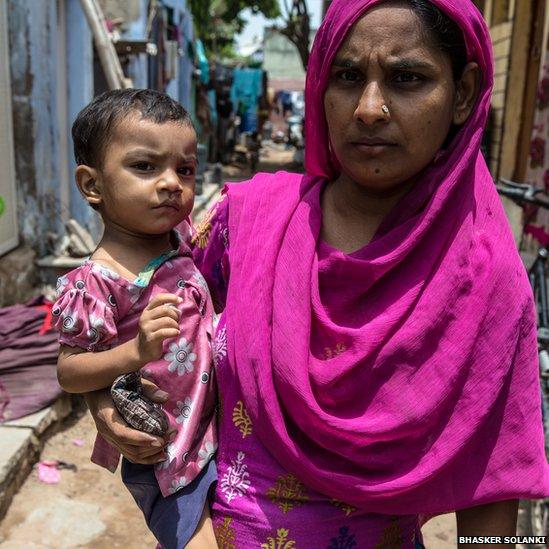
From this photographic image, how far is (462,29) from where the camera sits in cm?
133

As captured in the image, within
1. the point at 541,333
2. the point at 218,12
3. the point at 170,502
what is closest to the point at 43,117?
the point at 541,333

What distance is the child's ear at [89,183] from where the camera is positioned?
1.50 m

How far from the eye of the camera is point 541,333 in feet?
10.8

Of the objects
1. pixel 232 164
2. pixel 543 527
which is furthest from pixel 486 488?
pixel 232 164

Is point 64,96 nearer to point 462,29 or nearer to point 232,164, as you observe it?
point 462,29

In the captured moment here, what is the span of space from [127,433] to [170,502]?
0.22 metres

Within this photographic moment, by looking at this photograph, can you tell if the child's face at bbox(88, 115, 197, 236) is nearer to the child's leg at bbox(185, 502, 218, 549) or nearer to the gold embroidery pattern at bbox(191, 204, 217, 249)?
the gold embroidery pattern at bbox(191, 204, 217, 249)

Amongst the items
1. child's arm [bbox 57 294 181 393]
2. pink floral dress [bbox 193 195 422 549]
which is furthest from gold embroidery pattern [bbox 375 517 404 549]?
child's arm [bbox 57 294 181 393]

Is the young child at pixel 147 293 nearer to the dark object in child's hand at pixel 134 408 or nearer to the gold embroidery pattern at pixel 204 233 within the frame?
the dark object in child's hand at pixel 134 408

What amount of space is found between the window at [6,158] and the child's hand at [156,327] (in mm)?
4066

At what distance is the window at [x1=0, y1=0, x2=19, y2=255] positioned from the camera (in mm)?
4945

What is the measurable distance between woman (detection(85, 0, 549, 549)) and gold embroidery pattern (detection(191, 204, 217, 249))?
0.24m

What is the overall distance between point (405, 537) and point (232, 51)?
47186 mm

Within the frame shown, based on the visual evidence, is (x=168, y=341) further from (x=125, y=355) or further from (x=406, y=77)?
(x=406, y=77)
